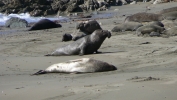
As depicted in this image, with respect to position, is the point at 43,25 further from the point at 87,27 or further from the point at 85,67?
the point at 85,67

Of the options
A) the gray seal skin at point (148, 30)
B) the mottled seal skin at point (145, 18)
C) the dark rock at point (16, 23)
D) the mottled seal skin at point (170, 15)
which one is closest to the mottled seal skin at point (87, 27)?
the gray seal skin at point (148, 30)

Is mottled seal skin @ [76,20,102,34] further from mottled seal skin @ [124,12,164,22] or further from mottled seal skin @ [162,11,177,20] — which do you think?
mottled seal skin @ [162,11,177,20]

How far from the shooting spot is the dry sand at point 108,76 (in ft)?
16.9

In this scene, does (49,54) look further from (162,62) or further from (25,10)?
(25,10)

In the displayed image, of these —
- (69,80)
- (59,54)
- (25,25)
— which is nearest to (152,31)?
(59,54)

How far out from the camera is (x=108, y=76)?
6.62 metres

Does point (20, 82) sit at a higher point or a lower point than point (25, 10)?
higher

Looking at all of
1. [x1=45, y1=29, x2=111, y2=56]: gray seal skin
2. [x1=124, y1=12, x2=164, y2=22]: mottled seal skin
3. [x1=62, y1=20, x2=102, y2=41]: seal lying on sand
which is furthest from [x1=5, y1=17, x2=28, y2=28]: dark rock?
[x1=45, y1=29, x2=111, y2=56]: gray seal skin

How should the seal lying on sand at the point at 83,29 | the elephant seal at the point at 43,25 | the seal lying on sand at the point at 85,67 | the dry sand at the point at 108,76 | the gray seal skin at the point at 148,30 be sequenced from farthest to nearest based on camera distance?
the elephant seal at the point at 43,25 → the seal lying on sand at the point at 83,29 → the gray seal skin at the point at 148,30 → the seal lying on sand at the point at 85,67 → the dry sand at the point at 108,76

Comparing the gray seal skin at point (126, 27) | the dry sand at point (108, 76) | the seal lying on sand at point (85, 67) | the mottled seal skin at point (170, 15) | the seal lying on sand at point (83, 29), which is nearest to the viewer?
the dry sand at point (108, 76)

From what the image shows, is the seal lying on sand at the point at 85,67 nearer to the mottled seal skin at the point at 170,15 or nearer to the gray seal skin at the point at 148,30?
the gray seal skin at the point at 148,30

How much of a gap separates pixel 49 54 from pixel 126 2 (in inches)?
919

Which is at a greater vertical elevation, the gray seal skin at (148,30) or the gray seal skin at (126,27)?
the gray seal skin at (148,30)

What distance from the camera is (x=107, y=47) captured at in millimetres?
10852
